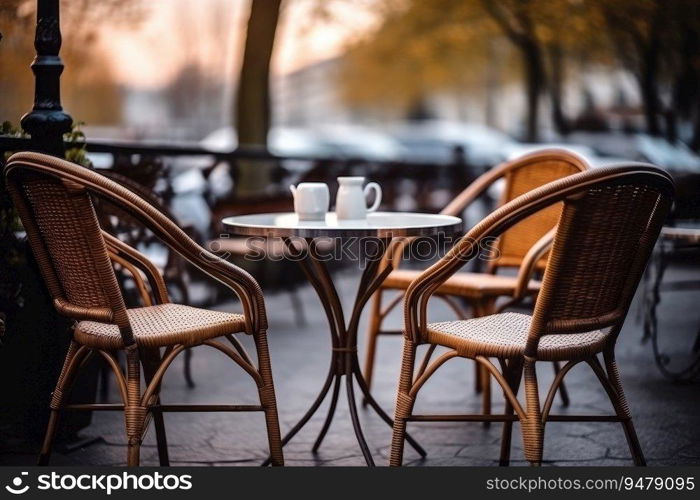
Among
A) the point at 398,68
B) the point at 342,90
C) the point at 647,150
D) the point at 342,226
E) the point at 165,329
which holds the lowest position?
the point at 342,90

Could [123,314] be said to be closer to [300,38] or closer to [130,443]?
[130,443]

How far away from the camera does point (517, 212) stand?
285cm

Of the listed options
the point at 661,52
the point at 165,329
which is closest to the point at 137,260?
the point at 165,329

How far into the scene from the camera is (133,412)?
2814mm

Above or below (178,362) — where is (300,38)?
above

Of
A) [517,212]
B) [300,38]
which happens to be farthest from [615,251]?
[300,38]

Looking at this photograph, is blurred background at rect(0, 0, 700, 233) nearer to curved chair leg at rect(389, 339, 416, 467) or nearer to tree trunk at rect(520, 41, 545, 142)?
tree trunk at rect(520, 41, 545, 142)

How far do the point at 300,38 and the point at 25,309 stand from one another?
12369 millimetres

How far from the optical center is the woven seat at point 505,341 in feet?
9.45

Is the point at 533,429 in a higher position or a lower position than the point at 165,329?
lower
